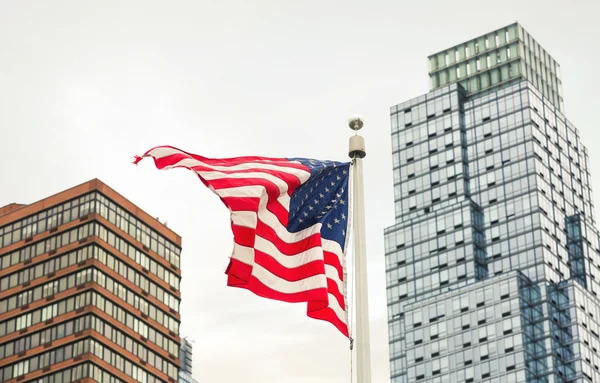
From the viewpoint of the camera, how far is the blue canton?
1740 inches

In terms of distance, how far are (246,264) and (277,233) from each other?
1948 millimetres

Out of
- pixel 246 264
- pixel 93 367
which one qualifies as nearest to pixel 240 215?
pixel 246 264

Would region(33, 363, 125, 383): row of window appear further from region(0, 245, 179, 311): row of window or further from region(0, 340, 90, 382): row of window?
region(0, 245, 179, 311): row of window

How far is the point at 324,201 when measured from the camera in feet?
146

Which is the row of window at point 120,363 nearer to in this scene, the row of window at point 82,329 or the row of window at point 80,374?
the row of window at point 82,329

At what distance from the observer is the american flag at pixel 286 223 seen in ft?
139

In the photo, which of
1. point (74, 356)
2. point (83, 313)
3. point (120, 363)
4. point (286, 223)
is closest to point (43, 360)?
point (74, 356)

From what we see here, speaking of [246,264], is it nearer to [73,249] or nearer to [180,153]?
[180,153]

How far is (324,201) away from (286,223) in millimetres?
1601

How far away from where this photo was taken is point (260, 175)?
43531mm

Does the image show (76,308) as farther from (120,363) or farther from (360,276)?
(360,276)

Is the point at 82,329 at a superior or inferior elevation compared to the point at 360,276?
superior

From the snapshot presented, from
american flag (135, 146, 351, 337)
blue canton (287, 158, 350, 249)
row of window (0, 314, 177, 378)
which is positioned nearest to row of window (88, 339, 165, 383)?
row of window (0, 314, 177, 378)

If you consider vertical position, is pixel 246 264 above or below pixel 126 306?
below
